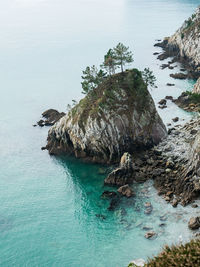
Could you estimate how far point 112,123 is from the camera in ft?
257

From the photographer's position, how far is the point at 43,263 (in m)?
52.9

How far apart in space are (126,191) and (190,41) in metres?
100

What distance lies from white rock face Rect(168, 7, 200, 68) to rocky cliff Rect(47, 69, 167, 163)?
201 ft

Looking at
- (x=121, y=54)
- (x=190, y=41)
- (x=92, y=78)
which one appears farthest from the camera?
(x=190, y=41)

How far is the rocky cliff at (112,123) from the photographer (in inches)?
3073

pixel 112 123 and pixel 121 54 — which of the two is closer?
pixel 112 123

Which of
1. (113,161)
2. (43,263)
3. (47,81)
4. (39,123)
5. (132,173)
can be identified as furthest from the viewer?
(47,81)

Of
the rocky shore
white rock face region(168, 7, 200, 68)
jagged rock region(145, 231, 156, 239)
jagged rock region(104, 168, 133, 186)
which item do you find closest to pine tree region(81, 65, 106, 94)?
the rocky shore

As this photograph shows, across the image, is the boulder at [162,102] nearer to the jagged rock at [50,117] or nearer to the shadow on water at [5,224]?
the jagged rock at [50,117]

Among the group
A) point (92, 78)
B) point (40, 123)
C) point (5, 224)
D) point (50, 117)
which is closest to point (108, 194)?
point (5, 224)

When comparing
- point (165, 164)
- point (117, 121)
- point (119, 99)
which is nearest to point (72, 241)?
point (165, 164)

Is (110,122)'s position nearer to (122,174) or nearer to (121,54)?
(122,174)

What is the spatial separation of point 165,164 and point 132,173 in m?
8.22

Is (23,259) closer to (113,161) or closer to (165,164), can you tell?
(113,161)
